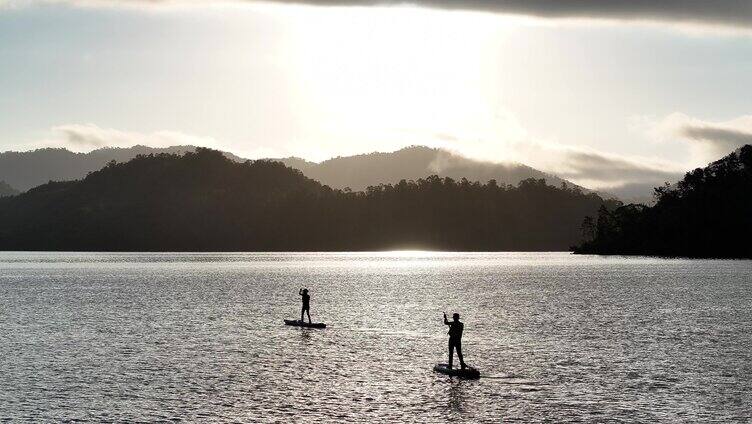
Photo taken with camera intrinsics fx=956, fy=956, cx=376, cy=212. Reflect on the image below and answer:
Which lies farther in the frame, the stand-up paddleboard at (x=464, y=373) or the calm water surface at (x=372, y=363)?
the stand-up paddleboard at (x=464, y=373)

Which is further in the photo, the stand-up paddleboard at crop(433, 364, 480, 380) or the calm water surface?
the stand-up paddleboard at crop(433, 364, 480, 380)

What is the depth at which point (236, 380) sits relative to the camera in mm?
60562

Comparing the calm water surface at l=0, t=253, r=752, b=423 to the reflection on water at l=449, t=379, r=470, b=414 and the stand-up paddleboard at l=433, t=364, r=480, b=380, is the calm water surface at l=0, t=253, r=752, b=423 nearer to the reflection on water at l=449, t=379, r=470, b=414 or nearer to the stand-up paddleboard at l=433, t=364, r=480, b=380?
the reflection on water at l=449, t=379, r=470, b=414

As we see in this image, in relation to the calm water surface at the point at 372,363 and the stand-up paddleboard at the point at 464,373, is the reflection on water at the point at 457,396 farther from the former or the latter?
the stand-up paddleboard at the point at 464,373

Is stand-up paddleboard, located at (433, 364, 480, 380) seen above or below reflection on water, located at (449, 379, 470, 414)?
above

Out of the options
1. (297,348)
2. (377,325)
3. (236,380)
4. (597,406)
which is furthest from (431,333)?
(597,406)

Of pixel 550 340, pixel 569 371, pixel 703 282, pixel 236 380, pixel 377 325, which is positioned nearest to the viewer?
pixel 236 380

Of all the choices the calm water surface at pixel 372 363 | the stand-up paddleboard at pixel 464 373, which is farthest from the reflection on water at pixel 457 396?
the stand-up paddleboard at pixel 464 373

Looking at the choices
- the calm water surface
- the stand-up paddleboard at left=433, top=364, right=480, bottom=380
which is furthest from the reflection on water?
the stand-up paddleboard at left=433, top=364, right=480, bottom=380

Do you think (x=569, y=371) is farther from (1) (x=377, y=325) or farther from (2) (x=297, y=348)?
(1) (x=377, y=325)

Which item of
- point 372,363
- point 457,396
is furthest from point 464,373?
point 372,363

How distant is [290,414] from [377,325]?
52911 millimetres

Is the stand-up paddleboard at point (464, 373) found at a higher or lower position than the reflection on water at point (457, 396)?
higher

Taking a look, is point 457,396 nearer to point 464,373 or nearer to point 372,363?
point 464,373
